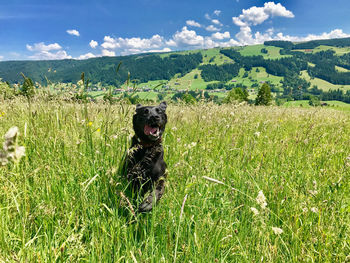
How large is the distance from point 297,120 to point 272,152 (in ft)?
18.1

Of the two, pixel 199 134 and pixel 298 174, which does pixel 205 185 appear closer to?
pixel 298 174

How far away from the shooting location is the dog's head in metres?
2.55

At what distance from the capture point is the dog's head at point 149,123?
8.38 ft

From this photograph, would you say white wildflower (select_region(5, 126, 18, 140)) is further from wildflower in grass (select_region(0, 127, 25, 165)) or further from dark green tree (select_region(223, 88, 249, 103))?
dark green tree (select_region(223, 88, 249, 103))

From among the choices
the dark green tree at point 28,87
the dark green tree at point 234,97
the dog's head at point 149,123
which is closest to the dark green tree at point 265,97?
the dark green tree at point 234,97

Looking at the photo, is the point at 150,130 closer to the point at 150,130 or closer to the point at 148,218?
the point at 150,130

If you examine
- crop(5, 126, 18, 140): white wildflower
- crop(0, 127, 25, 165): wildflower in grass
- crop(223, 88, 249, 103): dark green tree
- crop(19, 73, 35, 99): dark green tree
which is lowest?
crop(223, 88, 249, 103): dark green tree

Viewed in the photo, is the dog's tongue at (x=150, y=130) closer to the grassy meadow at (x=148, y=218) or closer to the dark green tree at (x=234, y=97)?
the grassy meadow at (x=148, y=218)

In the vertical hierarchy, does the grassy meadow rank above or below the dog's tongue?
below

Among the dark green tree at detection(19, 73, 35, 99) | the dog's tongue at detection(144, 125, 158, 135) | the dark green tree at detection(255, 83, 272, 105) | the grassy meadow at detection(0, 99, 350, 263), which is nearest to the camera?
the grassy meadow at detection(0, 99, 350, 263)

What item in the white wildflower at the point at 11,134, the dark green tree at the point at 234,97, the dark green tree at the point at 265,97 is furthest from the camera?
the dark green tree at the point at 265,97

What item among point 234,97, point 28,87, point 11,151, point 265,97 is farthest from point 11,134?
point 265,97

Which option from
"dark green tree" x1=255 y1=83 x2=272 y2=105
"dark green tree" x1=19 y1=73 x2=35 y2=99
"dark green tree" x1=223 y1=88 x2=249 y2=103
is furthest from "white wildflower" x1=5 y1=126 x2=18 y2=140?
"dark green tree" x1=223 y1=88 x2=249 y2=103

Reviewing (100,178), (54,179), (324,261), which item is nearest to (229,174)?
(324,261)
